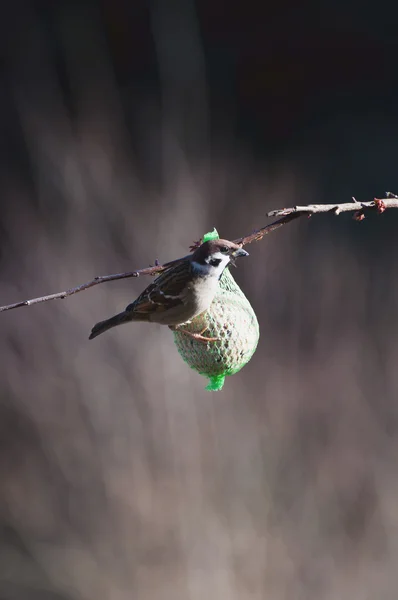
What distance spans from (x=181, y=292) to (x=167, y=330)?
1.70m

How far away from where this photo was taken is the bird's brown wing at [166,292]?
1.40 metres

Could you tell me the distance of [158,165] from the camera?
299 cm

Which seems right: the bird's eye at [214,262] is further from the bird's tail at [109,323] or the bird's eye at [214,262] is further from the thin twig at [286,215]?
the bird's tail at [109,323]

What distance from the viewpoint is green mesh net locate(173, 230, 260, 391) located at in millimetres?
1565

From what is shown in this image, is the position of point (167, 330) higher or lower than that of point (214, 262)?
higher

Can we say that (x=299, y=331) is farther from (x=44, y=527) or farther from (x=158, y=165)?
(x=44, y=527)

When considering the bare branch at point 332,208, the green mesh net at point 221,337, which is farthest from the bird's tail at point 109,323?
the bare branch at point 332,208

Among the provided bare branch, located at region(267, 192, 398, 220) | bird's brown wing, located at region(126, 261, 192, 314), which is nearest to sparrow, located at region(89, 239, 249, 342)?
bird's brown wing, located at region(126, 261, 192, 314)

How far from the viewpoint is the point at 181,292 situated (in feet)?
4.58

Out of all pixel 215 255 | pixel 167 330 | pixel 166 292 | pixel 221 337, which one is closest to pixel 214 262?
pixel 215 255

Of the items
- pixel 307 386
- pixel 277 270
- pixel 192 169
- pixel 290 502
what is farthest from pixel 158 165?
pixel 290 502

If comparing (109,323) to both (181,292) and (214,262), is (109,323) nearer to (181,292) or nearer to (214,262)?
(181,292)

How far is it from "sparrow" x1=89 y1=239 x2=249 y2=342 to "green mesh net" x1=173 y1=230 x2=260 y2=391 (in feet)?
0.33

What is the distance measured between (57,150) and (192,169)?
1.97ft
